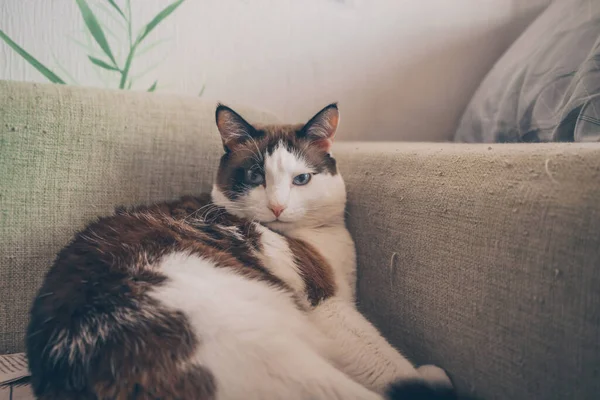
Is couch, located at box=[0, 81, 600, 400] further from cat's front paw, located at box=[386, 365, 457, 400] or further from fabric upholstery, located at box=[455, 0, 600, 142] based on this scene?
fabric upholstery, located at box=[455, 0, 600, 142]

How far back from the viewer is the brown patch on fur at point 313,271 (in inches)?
34.8

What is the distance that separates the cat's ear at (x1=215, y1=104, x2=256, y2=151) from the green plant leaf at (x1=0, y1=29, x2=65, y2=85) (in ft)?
2.36

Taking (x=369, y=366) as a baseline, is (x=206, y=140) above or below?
above

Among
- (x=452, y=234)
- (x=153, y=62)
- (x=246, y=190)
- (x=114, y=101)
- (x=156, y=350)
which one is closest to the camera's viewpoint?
(x=156, y=350)

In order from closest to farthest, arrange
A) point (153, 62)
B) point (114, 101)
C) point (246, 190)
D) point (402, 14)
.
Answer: point (246, 190) < point (114, 101) < point (153, 62) < point (402, 14)

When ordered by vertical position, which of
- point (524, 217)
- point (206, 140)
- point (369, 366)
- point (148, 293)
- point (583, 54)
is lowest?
point (369, 366)

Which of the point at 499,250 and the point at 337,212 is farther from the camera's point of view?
the point at 337,212

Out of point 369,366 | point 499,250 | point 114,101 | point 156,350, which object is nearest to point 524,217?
point 499,250

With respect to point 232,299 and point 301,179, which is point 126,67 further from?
point 232,299

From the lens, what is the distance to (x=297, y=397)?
23.1 inches

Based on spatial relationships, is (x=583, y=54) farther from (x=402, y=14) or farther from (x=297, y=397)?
(x=297, y=397)

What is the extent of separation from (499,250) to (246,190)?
59cm

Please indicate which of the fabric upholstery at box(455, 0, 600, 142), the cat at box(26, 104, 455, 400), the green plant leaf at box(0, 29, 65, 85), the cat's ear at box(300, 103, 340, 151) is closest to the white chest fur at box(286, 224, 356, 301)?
the cat at box(26, 104, 455, 400)

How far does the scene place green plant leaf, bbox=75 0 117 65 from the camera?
1301mm
